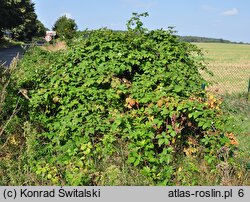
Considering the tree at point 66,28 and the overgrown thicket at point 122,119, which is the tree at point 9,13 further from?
the overgrown thicket at point 122,119

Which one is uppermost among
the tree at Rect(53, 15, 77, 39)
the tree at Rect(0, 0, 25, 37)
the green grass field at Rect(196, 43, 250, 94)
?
the tree at Rect(0, 0, 25, 37)

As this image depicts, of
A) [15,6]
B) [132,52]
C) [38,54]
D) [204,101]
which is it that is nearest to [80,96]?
[132,52]

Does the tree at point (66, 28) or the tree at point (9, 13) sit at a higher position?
the tree at point (9, 13)

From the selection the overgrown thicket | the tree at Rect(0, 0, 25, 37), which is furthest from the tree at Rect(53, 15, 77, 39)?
the tree at Rect(0, 0, 25, 37)

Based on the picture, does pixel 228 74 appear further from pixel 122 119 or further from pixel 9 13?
pixel 9 13

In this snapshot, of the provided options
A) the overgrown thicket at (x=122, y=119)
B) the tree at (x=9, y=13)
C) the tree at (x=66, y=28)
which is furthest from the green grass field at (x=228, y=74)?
the tree at (x=9, y=13)

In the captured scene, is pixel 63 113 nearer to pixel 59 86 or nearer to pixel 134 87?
pixel 59 86

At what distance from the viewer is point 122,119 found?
12.7 ft

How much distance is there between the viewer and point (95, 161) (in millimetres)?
3742

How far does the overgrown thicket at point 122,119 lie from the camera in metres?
3.61

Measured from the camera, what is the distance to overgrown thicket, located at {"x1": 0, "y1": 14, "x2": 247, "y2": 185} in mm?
3605

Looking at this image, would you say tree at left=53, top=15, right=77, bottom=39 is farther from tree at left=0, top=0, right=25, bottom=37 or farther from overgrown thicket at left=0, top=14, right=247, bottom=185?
tree at left=0, top=0, right=25, bottom=37

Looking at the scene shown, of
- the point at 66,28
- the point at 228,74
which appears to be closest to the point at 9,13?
the point at 228,74

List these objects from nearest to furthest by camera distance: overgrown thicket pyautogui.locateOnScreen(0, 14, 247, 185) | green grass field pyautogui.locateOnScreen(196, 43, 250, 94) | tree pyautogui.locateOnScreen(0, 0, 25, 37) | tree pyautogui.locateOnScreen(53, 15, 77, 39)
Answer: overgrown thicket pyautogui.locateOnScreen(0, 14, 247, 185) → tree pyautogui.locateOnScreen(53, 15, 77, 39) → green grass field pyautogui.locateOnScreen(196, 43, 250, 94) → tree pyautogui.locateOnScreen(0, 0, 25, 37)
